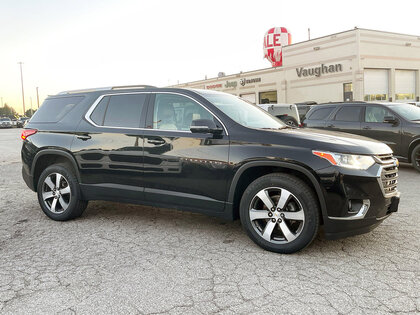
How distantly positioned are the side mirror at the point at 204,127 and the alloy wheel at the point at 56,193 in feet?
7.04

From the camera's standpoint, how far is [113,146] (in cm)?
477

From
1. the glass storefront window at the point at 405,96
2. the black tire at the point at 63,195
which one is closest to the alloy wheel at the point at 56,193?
the black tire at the point at 63,195

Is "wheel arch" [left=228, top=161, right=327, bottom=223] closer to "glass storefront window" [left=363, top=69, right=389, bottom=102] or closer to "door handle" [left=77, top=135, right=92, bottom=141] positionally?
"door handle" [left=77, top=135, right=92, bottom=141]

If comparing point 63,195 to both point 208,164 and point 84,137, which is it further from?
point 208,164

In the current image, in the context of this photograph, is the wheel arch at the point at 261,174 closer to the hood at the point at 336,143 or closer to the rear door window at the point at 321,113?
the hood at the point at 336,143

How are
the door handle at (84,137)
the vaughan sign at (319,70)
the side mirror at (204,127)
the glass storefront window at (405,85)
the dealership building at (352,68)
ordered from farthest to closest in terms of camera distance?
→ the glass storefront window at (405,85) → the vaughan sign at (319,70) → the dealership building at (352,68) → the door handle at (84,137) → the side mirror at (204,127)

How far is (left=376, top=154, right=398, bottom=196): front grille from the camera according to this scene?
147 inches

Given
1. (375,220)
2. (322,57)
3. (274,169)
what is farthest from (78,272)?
(322,57)

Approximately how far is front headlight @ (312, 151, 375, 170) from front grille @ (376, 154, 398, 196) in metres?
0.22

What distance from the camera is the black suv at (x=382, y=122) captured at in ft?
28.1

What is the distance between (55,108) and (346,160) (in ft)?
13.4

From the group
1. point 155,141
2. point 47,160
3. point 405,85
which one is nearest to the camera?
point 155,141

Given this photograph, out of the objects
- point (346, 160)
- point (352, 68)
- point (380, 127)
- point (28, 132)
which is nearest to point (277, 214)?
point (346, 160)

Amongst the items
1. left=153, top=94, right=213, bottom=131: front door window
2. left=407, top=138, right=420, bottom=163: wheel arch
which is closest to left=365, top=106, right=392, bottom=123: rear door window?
left=407, top=138, right=420, bottom=163: wheel arch
